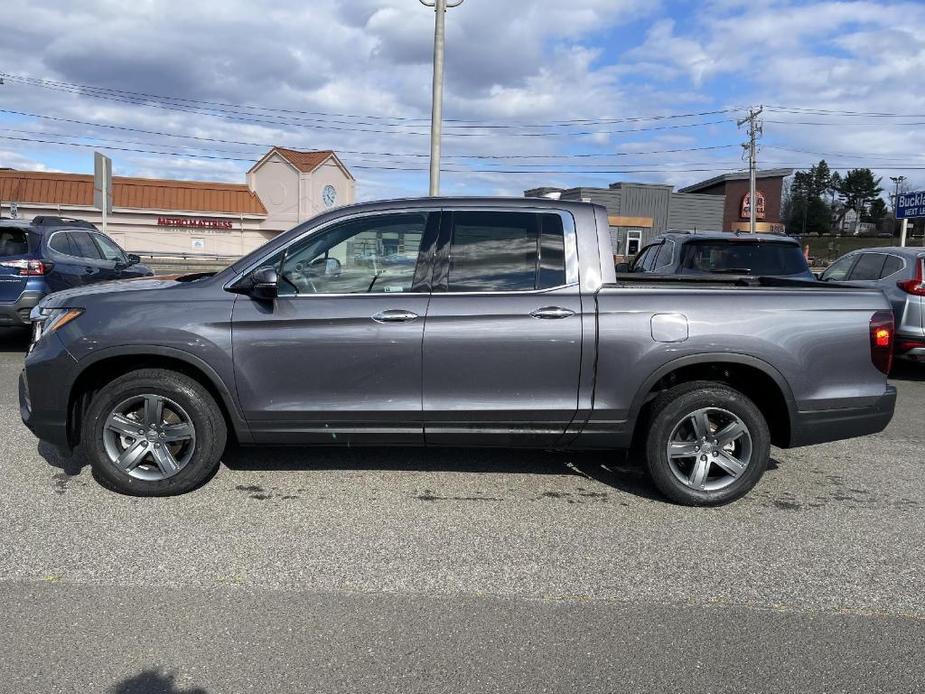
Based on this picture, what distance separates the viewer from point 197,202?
43469 millimetres

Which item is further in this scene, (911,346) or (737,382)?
(911,346)

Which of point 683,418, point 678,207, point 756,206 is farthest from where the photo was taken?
point 756,206

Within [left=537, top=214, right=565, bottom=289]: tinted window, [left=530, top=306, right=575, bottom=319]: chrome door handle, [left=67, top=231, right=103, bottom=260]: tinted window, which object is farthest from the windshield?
[left=67, top=231, right=103, bottom=260]: tinted window

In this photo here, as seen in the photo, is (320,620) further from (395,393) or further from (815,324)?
(815,324)

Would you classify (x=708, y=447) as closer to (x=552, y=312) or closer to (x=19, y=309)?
(x=552, y=312)

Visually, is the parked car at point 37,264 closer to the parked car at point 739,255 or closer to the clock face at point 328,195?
the parked car at point 739,255

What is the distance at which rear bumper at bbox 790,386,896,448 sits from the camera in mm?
4516

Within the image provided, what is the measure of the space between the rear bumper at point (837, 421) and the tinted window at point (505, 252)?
171 centimetres

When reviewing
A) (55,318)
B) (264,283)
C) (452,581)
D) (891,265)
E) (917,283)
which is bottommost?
(452,581)

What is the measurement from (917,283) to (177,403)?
26.8ft

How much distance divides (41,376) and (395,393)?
2.11 m

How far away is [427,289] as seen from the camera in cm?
447

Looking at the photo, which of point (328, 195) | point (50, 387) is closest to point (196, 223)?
point (328, 195)

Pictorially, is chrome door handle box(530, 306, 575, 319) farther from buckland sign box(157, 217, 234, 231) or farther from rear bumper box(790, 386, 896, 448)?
buckland sign box(157, 217, 234, 231)
